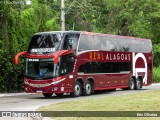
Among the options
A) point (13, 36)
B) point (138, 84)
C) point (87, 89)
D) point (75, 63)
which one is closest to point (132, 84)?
point (138, 84)

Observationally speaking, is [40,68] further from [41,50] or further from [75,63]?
[75,63]

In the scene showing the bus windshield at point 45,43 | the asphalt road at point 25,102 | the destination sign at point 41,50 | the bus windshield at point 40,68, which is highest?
the bus windshield at point 45,43

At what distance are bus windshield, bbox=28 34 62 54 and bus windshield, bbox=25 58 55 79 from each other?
579 millimetres

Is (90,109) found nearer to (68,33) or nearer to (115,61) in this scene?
(68,33)

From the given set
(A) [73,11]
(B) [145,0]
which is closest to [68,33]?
(B) [145,0]

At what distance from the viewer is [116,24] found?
49219 mm

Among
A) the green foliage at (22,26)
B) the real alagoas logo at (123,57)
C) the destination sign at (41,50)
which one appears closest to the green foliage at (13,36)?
the green foliage at (22,26)

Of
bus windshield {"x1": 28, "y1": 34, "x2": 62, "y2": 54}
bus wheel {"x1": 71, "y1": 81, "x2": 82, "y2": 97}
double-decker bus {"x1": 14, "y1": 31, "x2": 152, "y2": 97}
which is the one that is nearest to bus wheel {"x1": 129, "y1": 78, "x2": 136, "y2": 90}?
double-decker bus {"x1": 14, "y1": 31, "x2": 152, "y2": 97}

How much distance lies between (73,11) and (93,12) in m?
5.39

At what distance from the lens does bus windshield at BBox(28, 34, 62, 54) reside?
23797 mm

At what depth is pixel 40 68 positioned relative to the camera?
23734 mm

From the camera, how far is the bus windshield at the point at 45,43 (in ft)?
78.1

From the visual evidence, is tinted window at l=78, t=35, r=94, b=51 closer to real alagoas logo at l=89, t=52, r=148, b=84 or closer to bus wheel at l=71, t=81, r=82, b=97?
real alagoas logo at l=89, t=52, r=148, b=84

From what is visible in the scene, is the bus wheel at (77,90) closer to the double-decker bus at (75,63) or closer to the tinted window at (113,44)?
the double-decker bus at (75,63)
